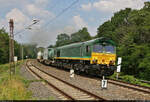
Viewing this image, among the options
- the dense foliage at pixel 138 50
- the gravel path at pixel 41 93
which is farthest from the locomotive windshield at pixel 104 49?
the gravel path at pixel 41 93

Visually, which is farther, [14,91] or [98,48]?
[98,48]

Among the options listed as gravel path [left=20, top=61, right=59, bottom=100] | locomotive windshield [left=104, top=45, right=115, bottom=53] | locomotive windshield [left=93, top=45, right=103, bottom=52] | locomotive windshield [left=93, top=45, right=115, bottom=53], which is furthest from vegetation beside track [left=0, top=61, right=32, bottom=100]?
locomotive windshield [left=104, top=45, right=115, bottom=53]

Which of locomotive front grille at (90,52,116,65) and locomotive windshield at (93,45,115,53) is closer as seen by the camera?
locomotive front grille at (90,52,116,65)

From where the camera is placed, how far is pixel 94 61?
1755 cm

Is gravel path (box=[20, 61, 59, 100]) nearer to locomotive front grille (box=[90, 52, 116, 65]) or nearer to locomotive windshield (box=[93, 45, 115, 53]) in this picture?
locomotive front grille (box=[90, 52, 116, 65])

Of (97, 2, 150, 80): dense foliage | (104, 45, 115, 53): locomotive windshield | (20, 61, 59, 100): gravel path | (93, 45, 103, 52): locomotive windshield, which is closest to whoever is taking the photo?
(20, 61, 59, 100): gravel path

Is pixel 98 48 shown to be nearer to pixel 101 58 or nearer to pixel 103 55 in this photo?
pixel 103 55

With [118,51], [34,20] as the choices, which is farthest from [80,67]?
[118,51]

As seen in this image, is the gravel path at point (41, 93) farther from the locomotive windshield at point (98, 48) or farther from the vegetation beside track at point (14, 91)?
the locomotive windshield at point (98, 48)

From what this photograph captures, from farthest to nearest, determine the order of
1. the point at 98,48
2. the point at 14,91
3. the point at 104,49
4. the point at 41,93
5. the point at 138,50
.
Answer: the point at 138,50 → the point at 104,49 → the point at 98,48 → the point at 41,93 → the point at 14,91

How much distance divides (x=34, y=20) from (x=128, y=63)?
14.0m

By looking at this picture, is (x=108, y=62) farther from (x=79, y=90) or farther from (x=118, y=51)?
(x=118, y=51)

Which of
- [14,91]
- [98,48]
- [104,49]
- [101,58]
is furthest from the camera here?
[104,49]

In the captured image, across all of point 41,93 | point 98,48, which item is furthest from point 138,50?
point 41,93
